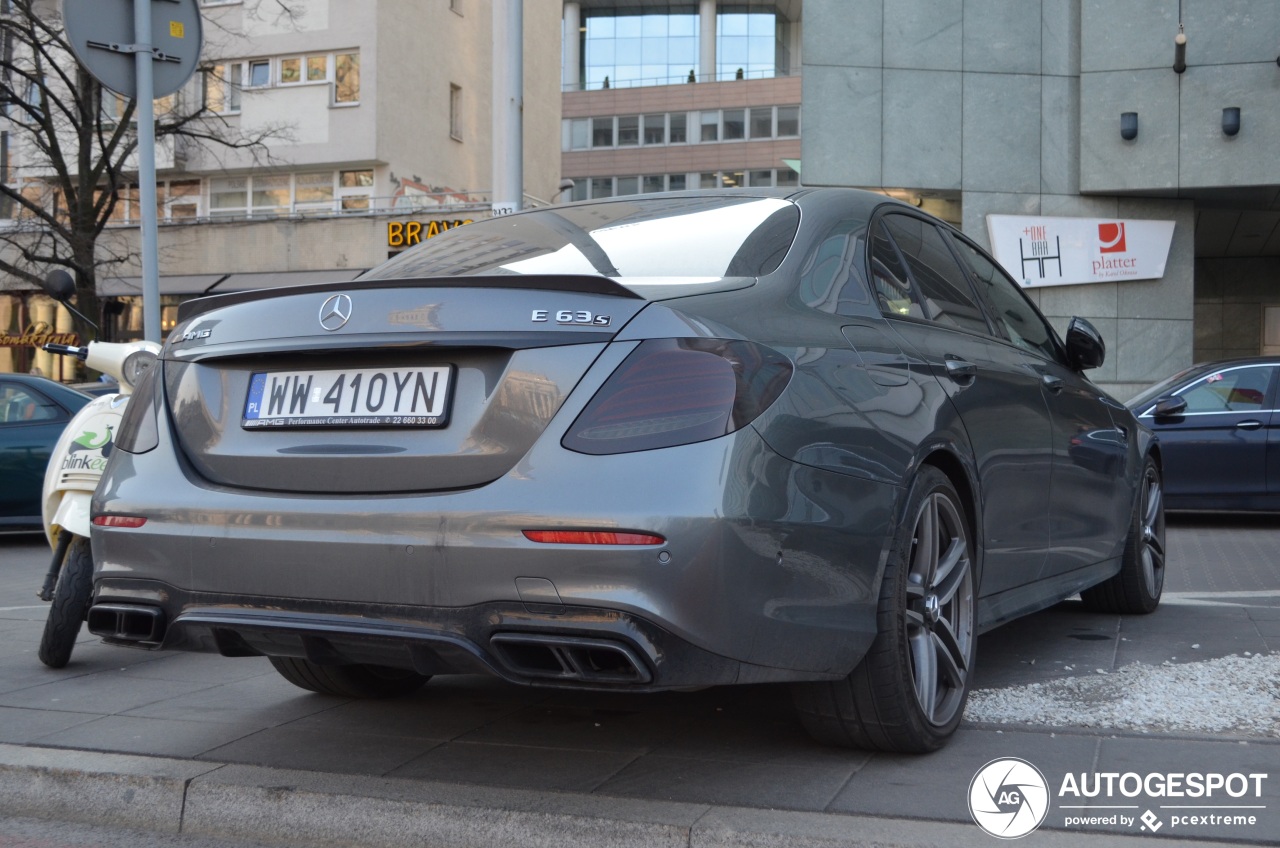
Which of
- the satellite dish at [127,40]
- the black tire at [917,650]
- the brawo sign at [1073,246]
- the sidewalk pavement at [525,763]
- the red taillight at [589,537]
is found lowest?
the sidewalk pavement at [525,763]

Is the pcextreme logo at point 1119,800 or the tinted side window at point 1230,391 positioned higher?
the tinted side window at point 1230,391

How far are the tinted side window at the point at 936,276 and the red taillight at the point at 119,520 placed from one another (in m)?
2.24

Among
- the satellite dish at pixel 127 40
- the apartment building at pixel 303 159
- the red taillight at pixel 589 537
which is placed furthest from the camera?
the apartment building at pixel 303 159

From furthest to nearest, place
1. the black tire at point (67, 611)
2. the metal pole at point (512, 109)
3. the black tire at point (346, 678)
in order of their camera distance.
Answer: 1. the metal pole at point (512, 109)
2. the black tire at point (67, 611)
3. the black tire at point (346, 678)

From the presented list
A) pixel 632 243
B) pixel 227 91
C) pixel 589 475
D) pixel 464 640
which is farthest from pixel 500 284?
pixel 227 91

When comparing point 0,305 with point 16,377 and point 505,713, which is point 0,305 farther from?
point 505,713

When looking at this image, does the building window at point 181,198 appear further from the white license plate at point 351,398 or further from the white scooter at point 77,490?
the white license plate at point 351,398

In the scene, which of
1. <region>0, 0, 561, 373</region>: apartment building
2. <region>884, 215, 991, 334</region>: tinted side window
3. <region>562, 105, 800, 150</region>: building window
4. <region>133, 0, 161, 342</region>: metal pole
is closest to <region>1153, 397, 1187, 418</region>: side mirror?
<region>884, 215, 991, 334</region>: tinted side window

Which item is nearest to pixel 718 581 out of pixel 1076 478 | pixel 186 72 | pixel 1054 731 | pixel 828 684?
pixel 828 684

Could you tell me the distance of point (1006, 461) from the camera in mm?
4203

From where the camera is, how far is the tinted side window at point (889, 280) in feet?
12.7

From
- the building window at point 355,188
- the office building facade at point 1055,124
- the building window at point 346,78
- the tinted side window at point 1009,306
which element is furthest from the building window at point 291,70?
the tinted side window at point 1009,306

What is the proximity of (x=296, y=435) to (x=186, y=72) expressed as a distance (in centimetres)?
548

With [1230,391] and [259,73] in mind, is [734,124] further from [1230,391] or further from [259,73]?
[1230,391]
